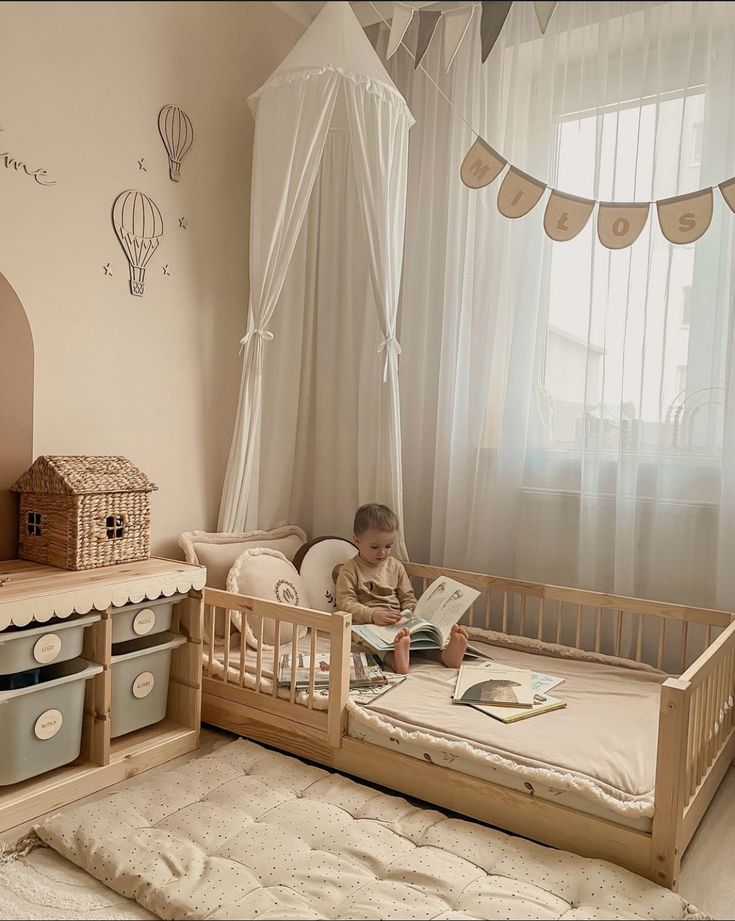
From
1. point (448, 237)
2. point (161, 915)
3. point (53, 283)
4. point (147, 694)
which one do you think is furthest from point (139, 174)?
point (161, 915)

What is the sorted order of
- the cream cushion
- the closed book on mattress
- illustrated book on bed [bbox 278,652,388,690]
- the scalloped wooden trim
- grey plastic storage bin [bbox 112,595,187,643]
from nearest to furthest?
the scalloped wooden trim, the closed book on mattress, grey plastic storage bin [bbox 112,595,187,643], illustrated book on bed [bbox 278,652,388,690], the cream cushion

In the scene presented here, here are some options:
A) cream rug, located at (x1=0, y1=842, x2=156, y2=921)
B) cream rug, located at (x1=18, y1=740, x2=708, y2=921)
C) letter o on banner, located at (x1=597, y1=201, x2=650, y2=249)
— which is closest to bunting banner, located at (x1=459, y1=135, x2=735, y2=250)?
letter o on banner, located at (x1=597, y1=201, x2=650, y2=249)

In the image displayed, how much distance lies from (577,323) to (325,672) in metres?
1.49

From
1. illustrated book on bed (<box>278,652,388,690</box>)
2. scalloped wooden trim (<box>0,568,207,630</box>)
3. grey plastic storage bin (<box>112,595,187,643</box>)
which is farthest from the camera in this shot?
illustrated book on bed (<box>278,652,388,690</box>)

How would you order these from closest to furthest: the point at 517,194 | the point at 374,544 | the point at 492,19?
the point at 492,19, the point at 517,194, the point at 374,544

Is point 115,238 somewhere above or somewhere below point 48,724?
above

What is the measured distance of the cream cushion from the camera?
2.65m

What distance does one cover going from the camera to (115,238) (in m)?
2.54

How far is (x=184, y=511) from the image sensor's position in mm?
2838

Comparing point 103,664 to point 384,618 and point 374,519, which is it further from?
point 374,519

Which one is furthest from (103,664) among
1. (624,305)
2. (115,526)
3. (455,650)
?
(624,305)

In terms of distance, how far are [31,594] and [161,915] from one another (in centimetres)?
79

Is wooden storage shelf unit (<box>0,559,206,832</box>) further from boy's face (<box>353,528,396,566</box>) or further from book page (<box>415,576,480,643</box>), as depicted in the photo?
book page (<box>415,576,480,643</box>)

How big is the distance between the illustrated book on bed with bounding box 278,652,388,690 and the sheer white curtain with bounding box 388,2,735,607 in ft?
2.30
